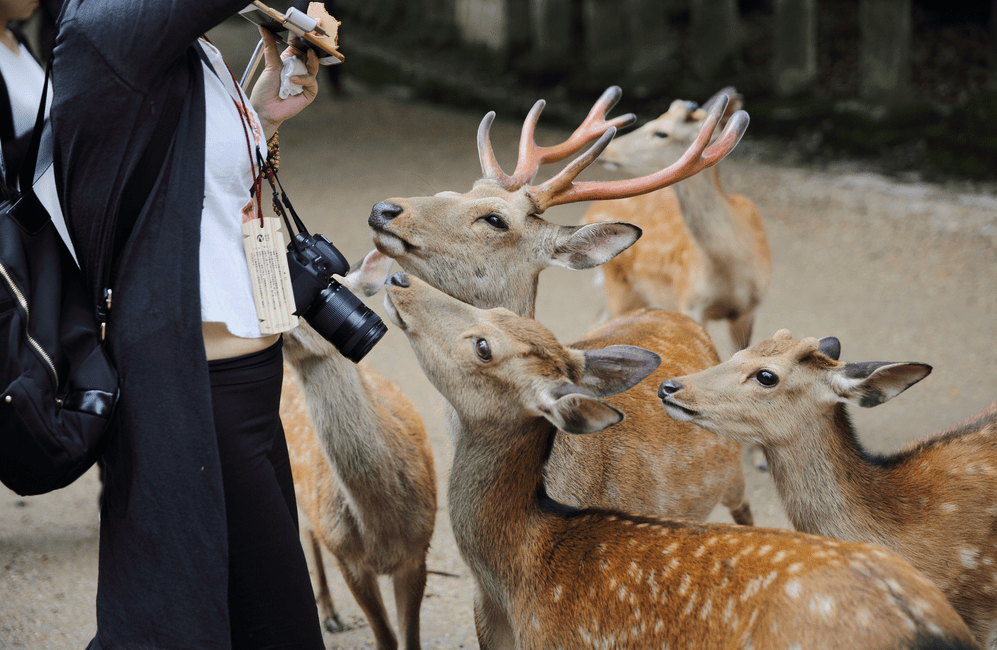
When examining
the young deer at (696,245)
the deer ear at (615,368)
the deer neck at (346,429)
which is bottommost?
the young deer at (696,245)

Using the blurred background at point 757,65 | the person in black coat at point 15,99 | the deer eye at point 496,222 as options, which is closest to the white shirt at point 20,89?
the person in black coat at point 15,99

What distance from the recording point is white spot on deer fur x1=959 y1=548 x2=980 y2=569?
2.45m

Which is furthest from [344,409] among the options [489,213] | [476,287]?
[489,213]

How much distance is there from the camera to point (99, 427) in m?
1.76

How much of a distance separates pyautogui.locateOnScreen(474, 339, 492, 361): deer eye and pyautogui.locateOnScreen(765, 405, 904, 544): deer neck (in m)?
0.84

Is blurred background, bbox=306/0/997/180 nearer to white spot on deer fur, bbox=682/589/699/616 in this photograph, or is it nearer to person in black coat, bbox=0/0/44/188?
white spot on deer fur, bbox=682/589/699/616

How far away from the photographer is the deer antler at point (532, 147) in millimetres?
3084

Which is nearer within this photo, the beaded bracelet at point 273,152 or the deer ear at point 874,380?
the beaded bracelet at point 273,152

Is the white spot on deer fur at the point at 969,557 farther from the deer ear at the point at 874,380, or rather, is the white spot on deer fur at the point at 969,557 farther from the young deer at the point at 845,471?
the deer ear at the point at 874,380

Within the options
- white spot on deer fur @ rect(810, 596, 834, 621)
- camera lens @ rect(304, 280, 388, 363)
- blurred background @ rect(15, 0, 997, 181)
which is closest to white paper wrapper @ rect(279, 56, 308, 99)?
camera lens @ rect(304, 280, 388, 363)

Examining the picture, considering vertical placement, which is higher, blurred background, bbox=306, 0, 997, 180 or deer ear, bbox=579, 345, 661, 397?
deer ear, bbox=579, 345, 661, 397

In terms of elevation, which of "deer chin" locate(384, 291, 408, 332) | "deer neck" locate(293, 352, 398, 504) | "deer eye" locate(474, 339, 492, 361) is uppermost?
"deer chin" locate(384, 291, 408, 332)

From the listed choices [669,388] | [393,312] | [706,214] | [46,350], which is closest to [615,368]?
[669,388]

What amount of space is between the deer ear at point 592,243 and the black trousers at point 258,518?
1.13 m
